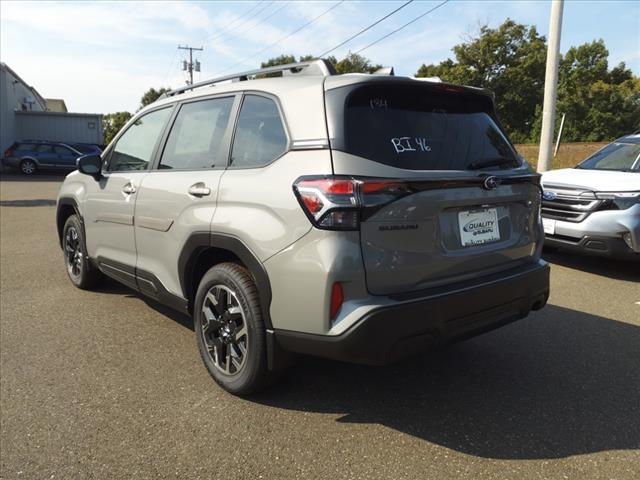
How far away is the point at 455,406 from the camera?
9.47ft

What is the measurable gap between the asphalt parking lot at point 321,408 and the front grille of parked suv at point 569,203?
5.45 feet

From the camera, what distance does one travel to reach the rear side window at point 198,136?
317 centimetres

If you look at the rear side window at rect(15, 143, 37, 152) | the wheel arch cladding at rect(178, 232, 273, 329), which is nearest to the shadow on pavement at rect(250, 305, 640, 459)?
the wheel arch cladding at rect(178, 232, 273, 329)

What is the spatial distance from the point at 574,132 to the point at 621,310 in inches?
1573

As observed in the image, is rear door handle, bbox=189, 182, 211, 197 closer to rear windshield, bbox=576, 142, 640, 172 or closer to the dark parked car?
rear windshield, bbox=576, 142, 640, 172

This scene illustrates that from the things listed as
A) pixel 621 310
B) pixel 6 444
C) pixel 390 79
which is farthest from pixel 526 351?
pixel 6 444

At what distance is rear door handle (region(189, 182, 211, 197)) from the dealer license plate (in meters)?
1.44

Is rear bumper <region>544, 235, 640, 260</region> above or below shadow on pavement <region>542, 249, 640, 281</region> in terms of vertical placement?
above

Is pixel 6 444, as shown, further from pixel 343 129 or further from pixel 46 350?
pixel 343 129

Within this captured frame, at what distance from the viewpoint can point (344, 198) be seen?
231 cm

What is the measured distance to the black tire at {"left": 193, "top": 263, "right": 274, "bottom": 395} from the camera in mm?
2705

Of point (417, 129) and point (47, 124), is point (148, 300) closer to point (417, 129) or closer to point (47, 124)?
point (417, 129)

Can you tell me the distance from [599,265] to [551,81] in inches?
231

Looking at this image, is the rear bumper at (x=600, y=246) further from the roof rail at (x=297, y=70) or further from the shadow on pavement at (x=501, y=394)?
the roof rail at (x=297, y=70)
